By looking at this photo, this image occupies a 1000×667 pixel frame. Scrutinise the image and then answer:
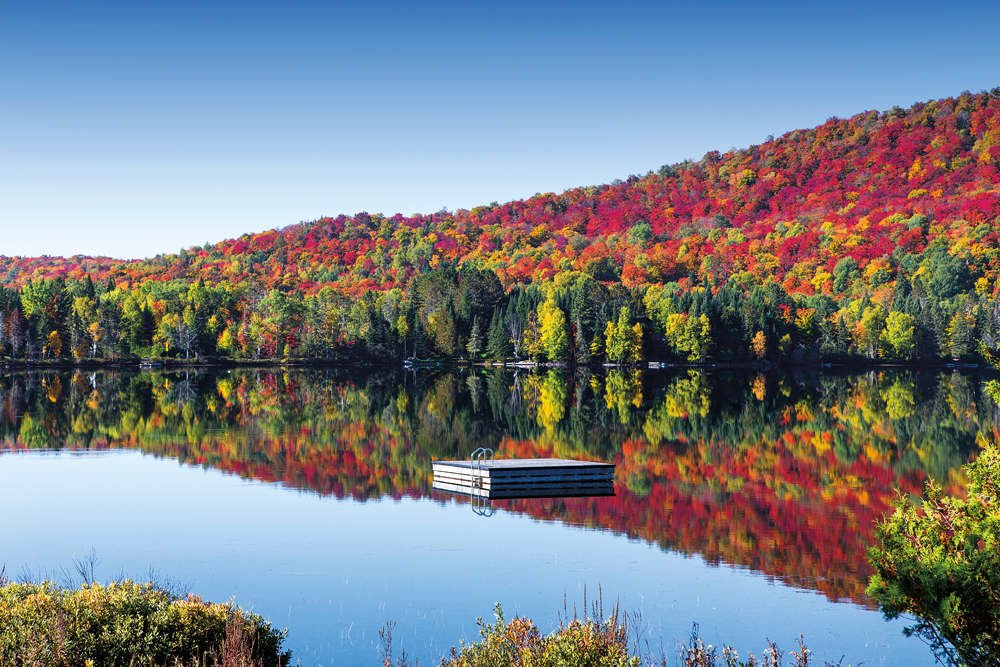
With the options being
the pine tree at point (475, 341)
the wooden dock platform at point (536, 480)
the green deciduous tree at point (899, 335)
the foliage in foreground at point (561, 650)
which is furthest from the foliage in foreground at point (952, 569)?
the green deciduous tree at point (899, 335)

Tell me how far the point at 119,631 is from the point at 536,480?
19.1 meters

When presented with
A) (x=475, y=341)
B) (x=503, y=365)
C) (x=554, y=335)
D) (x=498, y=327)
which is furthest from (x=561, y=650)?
(x=475, y=341)

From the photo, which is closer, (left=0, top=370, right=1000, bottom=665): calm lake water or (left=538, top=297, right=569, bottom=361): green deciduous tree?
(left=0, top=370, right=1000, bottom=665): calm lake water

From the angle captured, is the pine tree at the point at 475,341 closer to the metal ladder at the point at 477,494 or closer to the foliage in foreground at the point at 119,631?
the metal ladder at the point at 477,494

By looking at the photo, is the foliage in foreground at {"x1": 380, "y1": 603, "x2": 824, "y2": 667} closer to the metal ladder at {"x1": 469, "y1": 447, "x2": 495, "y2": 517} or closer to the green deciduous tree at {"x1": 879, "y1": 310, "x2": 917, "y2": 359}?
the metal ladder at {"x1": 469, "y1": 447, "x2": 495, "y2": 517}

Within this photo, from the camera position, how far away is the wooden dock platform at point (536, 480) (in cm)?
2906

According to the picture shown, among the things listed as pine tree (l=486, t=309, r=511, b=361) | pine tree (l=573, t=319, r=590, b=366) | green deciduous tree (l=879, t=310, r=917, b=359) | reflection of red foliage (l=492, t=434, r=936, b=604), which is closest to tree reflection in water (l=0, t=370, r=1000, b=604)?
reflection of red foliage (l=492, t=434, r=936, b=604)

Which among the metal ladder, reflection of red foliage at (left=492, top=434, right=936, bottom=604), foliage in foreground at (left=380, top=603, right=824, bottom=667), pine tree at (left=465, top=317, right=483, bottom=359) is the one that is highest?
pine tree at (left=465, top=317, right=483, bottom=359)

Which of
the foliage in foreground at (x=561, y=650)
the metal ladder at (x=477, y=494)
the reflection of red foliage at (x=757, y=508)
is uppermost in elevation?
the foliage in foreground at (x=561, y=650)

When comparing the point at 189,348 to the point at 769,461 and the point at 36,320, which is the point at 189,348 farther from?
the point at 769,461

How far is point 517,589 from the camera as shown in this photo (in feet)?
64.4

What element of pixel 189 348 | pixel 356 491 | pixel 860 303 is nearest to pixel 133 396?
pixel 356 491

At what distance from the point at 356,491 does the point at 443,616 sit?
44.0ft

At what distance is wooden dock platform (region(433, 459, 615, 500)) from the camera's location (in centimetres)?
2906
